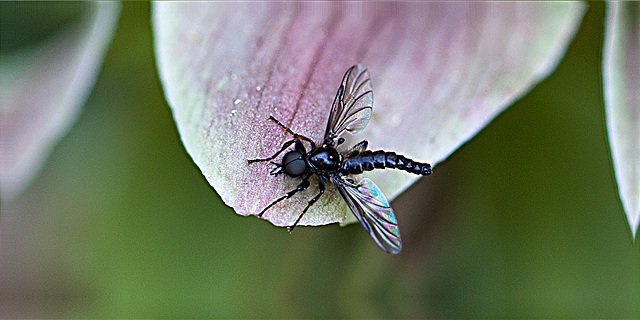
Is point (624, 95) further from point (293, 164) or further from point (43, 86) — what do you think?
point (43, 86)

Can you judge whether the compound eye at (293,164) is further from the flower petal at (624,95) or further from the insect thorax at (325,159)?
the flower petal at (624,95)

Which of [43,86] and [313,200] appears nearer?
[313,200]

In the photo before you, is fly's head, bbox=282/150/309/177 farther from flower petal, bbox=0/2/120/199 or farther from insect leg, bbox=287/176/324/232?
flower petal, bbox=0/2/120/199

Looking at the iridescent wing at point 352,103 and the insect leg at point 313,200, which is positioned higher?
the iridescent wing at point 352,103

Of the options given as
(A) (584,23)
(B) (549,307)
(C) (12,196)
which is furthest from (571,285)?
(C) (12,196)

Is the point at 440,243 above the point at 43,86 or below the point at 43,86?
below

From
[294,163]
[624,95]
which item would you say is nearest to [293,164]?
[294,163]

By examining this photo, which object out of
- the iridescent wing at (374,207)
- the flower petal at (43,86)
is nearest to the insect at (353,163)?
the iridescent wing at (374,207)

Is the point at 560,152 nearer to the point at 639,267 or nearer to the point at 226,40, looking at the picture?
the point at 639,267
